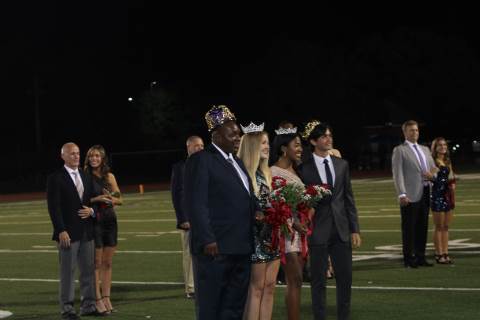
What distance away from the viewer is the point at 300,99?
224 feet

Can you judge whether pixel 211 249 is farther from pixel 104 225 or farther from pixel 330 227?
pixel 104 225

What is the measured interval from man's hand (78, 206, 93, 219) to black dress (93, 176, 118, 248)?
33cm

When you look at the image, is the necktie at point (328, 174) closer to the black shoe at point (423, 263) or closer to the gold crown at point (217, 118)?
the gold crown at point (217, 118)

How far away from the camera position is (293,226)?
8.86 metres

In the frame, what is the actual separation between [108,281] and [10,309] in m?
1.16

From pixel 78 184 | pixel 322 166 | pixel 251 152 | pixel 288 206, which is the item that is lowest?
pixel 288 206

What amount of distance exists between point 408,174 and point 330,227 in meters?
5.25

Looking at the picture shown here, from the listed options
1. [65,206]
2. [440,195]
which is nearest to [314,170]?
[65,206]

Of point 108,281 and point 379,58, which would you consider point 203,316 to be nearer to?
point 108,281

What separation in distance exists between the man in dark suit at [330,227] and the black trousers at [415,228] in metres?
4.85

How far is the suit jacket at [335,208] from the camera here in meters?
9.25

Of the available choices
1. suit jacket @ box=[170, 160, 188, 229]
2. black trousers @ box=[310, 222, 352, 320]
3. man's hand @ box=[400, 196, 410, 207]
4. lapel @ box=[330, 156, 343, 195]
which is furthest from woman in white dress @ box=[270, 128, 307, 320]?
man's hand @ box=[400, 196, 410, 207]

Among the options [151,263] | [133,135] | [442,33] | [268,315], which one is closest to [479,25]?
[442,33]

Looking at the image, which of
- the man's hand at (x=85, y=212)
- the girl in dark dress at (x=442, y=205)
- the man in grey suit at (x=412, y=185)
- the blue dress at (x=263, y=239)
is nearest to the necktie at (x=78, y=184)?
the man's hand at (x=85, y=212)
